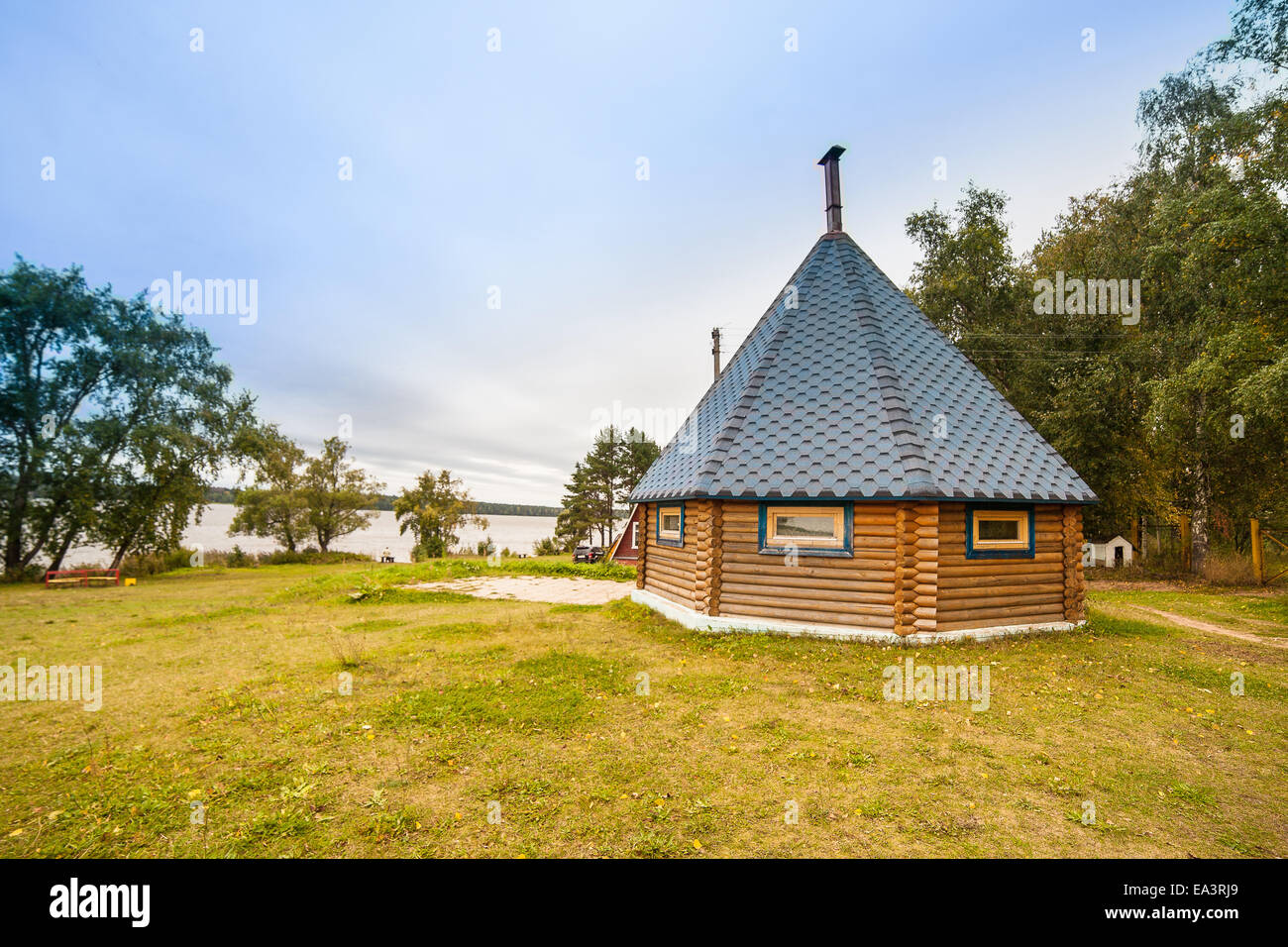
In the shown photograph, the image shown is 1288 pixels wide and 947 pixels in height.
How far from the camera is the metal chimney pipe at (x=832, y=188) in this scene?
13.0 meters

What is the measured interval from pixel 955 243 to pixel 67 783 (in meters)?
31.3

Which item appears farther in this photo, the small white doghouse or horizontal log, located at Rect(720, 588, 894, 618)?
the small white doghouse

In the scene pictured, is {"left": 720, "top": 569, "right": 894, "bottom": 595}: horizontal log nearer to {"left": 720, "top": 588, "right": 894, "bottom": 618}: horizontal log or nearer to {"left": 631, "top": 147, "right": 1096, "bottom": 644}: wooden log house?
{"left": 631, "top": 147, "right": 1096, "bottom": 644}: wooden log house

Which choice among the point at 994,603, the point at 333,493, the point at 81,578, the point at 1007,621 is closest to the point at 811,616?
the point at 994,603

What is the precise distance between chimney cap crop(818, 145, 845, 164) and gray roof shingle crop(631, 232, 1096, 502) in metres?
1.91

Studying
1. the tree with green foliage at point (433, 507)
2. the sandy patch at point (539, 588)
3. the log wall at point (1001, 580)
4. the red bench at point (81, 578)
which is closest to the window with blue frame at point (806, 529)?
the log wall at point (1001, 580)

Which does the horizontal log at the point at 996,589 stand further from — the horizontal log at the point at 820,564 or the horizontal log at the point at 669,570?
the horizontal log at the point at 669,570

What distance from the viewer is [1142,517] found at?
865 inches

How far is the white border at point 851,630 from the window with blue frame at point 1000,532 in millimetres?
1370

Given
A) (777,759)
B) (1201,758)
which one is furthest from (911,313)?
(777,759)

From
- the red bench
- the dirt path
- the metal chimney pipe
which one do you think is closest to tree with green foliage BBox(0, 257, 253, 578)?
the red bench

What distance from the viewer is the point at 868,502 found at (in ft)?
28.7

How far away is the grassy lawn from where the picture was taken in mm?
3633

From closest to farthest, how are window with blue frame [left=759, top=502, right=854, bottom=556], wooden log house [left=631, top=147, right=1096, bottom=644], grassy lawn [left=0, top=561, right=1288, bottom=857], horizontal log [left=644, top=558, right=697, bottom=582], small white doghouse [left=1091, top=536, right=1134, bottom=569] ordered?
grassy lawn [left=0, top=561, right=1288, bottom=857]
wooden log house [left=631, top=147, right=1096, bottom=644]
window with blue frame [left=759, top=502, right=854, bottom=556]
horizontal log [left=644, top=558, right=697, bottom=582]
small white doghouse [left=1091, top=536, right=1134, bottom=569]
